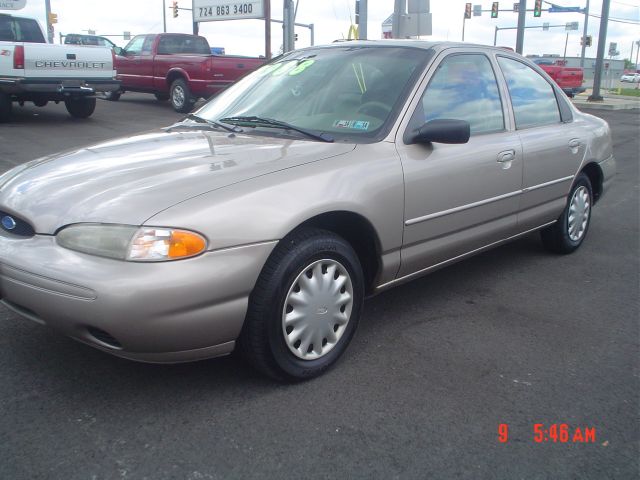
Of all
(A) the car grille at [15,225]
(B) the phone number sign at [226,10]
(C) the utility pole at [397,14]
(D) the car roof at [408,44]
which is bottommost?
(A) the car grille at [15,225]

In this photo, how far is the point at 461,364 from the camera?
3.18 meters

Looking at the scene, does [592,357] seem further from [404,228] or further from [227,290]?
[227,290]

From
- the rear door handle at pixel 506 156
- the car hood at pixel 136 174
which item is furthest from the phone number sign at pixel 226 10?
the car hood at pixel 136 174

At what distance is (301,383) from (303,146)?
116cm

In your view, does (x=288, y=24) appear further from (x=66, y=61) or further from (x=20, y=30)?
(x=20, y=30)

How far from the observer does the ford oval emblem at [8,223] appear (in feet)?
9.08

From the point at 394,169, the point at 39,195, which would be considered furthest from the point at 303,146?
the point at 39,195

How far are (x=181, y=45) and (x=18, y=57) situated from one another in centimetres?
604

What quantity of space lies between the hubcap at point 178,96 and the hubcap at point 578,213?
11844 mm

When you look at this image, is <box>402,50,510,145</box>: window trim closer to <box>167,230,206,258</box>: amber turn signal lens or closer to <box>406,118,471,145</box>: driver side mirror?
<box>406,118,471,145</box>: driver side mirror

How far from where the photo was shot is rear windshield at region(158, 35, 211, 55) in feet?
52.3

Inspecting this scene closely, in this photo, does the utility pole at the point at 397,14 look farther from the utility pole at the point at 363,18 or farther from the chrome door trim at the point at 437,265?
the chrome door trim at the point at 437,265

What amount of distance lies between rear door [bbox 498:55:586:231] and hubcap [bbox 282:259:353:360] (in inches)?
72.1

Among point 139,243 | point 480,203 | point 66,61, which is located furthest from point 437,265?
point 66,61
